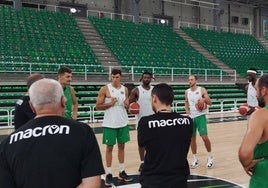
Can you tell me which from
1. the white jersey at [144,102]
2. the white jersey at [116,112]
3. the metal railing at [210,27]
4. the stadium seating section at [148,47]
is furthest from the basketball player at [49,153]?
the metal railing at [210,27]

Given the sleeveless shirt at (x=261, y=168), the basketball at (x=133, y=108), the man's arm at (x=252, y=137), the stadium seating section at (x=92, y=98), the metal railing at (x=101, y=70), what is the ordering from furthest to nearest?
→ the metal railing at (x=101, y=70) < the stadium seating section at (x=92, y=98) < the basketball at (x=133, y=108) < the sleeveless shirt at (x=261, y=168) < the man's arm at (x=252, y=137)

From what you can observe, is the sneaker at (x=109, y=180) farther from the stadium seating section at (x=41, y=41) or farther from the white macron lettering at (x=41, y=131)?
the stadium seating section at (x=41, y=41)

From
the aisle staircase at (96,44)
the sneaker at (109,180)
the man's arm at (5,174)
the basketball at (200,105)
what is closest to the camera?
the man's arm at (5,174)

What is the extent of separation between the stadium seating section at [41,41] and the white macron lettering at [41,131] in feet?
36.2

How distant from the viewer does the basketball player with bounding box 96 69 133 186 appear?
199 inches

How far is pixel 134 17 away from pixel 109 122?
677 inches

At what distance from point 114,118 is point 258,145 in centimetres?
302

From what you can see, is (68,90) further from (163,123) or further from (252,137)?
(252,137)

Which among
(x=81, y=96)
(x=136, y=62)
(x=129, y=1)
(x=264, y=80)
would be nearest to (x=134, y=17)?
(x=129, y=1)

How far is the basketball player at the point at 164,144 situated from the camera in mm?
2561

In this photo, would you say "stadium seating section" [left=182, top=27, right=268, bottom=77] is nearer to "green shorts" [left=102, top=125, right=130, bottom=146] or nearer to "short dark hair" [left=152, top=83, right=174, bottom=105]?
"green shorts" [left=102, top=125, right=130, bottom=146]

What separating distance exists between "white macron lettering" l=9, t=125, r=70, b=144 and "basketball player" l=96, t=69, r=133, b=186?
10.8 ft

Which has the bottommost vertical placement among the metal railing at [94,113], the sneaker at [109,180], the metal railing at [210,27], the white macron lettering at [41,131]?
the sneaker at [109,180]

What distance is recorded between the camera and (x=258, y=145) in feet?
7.43
